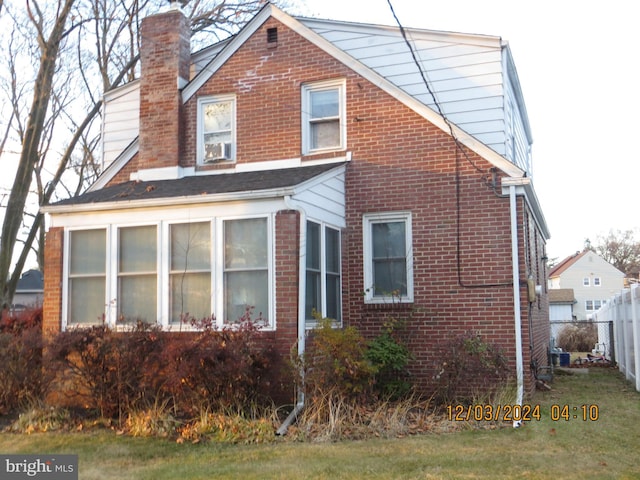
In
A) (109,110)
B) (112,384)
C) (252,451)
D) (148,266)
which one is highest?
(109,110)

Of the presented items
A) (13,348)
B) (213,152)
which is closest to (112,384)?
(13,348)

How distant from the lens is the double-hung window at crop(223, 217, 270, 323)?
9844 mm

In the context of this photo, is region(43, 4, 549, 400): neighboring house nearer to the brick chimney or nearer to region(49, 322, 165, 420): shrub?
the brick chimney

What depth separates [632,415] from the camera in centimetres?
920

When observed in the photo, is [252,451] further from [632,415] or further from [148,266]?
[632,415]

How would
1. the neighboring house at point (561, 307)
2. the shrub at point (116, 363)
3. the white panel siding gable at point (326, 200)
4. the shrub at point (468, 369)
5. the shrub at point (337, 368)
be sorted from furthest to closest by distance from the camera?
the neighboring house at point (561, 307) < the white panel siding gable at point (326, 200) < the shrub at point (468, 369) < the shrub at point (116, 363) < the shrub at point (337, 368)

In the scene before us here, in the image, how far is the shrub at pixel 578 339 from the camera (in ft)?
87.2

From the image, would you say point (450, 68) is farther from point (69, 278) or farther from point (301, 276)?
point (69, 278)

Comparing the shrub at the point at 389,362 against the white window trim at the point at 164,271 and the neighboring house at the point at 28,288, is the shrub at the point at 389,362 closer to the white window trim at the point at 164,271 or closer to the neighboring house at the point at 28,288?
the white window trim at the point at 164,271

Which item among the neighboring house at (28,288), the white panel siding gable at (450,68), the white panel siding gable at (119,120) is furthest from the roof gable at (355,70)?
the neighboring house at (28,288)

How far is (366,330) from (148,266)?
3687mm

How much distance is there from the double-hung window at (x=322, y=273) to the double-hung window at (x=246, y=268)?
0.67 metres

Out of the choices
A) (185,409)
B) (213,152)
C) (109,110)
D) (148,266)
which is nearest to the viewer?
(185,409)

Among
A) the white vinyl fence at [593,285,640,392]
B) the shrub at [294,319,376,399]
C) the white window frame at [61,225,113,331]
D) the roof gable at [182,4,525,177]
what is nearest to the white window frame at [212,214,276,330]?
the shrub at [294,319,376,399]
